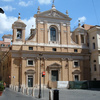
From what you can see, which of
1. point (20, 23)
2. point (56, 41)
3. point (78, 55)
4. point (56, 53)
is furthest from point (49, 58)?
point (20, 23)

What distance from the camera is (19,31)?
1569 inches

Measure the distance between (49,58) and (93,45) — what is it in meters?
11.3

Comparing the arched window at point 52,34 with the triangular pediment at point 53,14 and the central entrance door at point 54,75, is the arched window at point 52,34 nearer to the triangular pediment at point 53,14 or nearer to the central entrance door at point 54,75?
the triangular pediment at point 53,14

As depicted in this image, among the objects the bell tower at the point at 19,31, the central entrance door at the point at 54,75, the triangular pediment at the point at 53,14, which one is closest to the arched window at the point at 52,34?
the triangular pediment at the point at 53,14

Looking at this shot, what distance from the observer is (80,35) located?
43.7 m

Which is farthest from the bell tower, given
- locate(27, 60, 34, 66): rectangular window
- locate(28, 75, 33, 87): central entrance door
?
locate(28, 75, 33, 87): central entrance door

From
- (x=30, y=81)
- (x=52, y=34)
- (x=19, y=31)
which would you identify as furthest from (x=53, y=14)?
(x=30, y=81)

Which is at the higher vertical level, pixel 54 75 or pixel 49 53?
pixel 49 53

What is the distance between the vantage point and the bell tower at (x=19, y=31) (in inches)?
1512

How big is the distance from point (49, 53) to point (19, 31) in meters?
8.26

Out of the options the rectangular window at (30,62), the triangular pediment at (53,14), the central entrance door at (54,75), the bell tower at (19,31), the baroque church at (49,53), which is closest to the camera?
the baroque church at (49,53)

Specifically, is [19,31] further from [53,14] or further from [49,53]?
[53,14]

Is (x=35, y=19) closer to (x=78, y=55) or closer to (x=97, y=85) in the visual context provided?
(x=78, y=55)

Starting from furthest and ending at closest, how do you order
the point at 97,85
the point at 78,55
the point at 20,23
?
the point at 78,55 < the point at 20,23 < the point at 97,85
